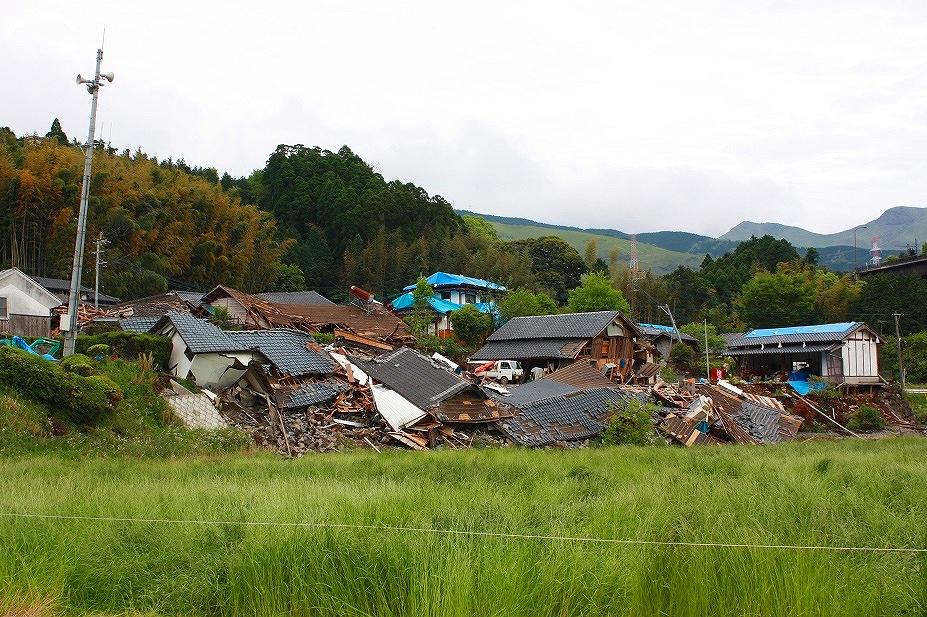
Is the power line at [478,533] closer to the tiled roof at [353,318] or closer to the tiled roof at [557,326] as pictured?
the tiled roof at [557,326]

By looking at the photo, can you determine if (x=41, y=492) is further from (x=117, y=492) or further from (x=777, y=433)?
(x=777, y=433)

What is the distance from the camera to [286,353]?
19234mm

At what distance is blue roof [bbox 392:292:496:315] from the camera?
38.9m

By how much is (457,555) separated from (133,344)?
51.2 ft

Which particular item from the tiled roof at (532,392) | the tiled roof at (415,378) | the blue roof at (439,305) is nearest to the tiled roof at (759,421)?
the tiled roof at (532,392)

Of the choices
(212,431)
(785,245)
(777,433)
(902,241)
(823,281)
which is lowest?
(777,433)

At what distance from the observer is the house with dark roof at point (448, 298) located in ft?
129

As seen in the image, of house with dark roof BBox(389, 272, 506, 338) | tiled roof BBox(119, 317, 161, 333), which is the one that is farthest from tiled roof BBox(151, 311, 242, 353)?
house with dark roof BBox(389, 272, 506, 338)

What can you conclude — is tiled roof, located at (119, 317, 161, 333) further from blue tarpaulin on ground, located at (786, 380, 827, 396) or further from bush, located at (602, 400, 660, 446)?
blue tarpaulin on ground, located at (786, 380, 827, 396)

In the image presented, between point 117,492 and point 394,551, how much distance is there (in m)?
3.54

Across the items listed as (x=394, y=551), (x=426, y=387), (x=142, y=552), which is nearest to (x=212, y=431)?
(x=426, y=387)

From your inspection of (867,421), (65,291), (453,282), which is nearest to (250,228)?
(65,291)

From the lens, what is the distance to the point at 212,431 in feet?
46.3

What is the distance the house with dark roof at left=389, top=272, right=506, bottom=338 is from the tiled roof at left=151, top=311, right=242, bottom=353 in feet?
67.6
